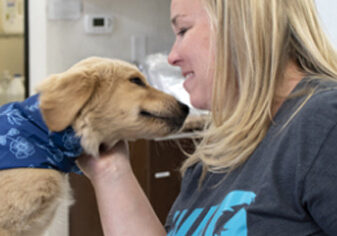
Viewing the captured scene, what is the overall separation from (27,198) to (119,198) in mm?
214

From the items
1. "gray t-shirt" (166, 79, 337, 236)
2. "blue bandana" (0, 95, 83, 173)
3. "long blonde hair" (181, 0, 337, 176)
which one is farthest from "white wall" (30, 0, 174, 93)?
"gray t-shirt" (166, 79, 337, 236)

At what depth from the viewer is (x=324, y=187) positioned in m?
0.55

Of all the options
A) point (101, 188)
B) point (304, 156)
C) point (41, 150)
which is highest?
point (304, 156)

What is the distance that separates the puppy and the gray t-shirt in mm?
441

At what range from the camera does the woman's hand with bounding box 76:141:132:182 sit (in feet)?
3.40

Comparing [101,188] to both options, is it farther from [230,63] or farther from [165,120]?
[230,63]

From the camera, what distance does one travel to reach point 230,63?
2.44 feet

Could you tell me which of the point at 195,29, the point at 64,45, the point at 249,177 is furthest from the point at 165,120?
the point at 64,45

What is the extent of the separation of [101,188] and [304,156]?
0.59 m

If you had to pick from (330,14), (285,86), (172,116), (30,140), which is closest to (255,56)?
(285,86)

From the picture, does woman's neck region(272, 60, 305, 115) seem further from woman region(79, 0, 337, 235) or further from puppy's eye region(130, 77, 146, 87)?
puppy's eye region(130, 77, 146, 87)

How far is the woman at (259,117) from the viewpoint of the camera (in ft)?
1.90

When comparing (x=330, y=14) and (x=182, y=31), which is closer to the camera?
(x=182, y=31)

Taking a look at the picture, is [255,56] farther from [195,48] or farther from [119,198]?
[119,198]
